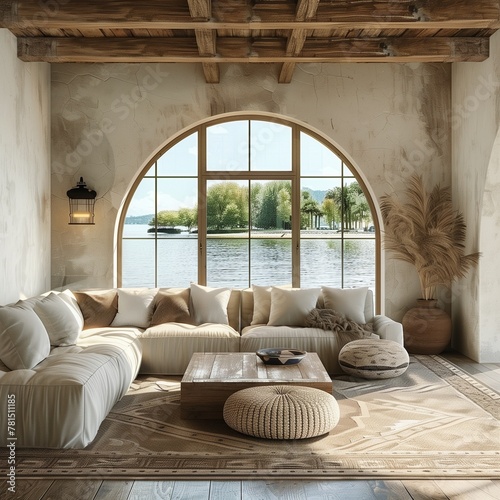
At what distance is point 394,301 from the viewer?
25.2 ft

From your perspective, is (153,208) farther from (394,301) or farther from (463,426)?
(463,426)

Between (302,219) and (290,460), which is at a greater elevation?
(302,219)

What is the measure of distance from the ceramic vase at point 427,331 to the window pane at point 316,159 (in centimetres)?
189

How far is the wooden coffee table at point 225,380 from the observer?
4.75 m

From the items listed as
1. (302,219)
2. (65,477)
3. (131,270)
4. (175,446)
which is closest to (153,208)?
(131,270)

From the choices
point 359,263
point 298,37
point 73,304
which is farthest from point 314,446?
point 359,263

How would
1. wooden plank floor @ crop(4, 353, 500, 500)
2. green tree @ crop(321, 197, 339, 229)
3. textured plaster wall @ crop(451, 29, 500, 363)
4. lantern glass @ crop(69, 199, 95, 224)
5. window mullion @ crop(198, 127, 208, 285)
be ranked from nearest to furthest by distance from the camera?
wooden plank floor @ crop(4, 353, 500, 500) < textured plaster wall @ crop(451, 29, 500, 363) < lantern glass @ crop(69, 199, 95, 224) < window mullion @ crop(198, 127, 208, 285) < green tree @ crop(321, 197, 339, 229)

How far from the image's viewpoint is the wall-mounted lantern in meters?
7.30

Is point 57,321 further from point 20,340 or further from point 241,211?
point 241,211

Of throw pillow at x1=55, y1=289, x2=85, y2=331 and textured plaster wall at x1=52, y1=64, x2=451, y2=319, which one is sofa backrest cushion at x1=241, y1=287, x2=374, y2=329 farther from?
throw pillow at x1=55, y1=289, x2=85, y2=331

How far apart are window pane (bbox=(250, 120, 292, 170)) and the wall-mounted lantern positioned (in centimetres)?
186

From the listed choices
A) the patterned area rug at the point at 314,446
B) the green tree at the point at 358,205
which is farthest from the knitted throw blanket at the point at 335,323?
the green tree at the point at 358,205

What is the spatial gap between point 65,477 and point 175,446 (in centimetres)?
78

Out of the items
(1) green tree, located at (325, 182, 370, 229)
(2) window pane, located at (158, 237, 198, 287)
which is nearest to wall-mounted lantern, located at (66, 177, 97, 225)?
(2) window pane, located at (158, 237, 198, 287)
